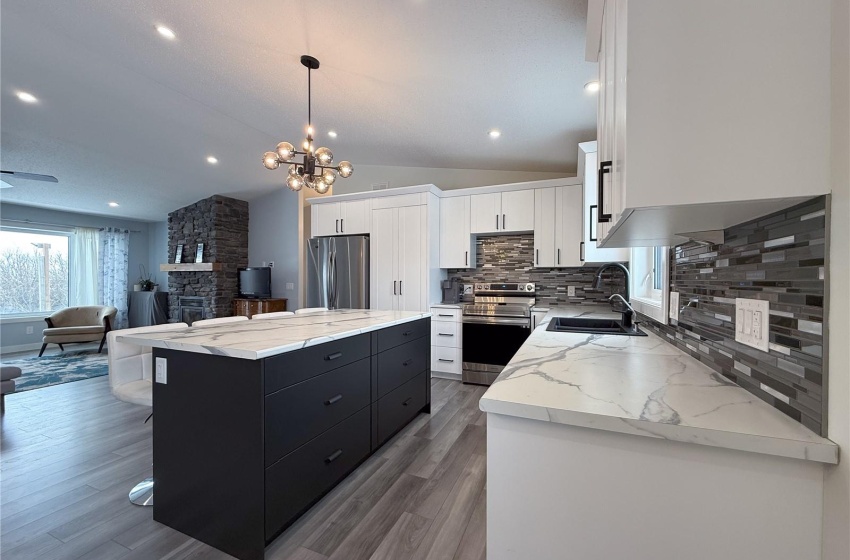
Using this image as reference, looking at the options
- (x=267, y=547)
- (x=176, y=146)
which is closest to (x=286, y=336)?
(x=267, y=547)

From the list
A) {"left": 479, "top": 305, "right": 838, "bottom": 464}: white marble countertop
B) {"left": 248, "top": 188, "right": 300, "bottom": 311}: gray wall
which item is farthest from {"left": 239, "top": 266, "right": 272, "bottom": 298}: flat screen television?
{"left": 479, "top": 305, "right": 838, "bottom": 464}: white marble countertop

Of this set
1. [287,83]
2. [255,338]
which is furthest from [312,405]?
[287,83]

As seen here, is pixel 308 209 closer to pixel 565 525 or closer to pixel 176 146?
pixel 176 146

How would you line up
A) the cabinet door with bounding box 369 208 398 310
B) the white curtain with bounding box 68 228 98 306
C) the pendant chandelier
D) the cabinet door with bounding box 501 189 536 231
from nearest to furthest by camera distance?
the pendant chandelier < the cabinet door with bounding box 501 189 536 231 < the cabinet door with bounding box 369 208 398 310 < the white curtain with bounding box 68 228 98 306

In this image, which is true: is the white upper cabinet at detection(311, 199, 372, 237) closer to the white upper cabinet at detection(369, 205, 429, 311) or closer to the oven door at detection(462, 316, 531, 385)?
the white upper cabinet at detection(369, 205, 429, 311)

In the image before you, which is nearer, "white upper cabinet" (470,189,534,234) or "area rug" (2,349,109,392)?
"white upper cabinet" (470,189,534,234)

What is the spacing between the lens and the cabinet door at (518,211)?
12.6 feet

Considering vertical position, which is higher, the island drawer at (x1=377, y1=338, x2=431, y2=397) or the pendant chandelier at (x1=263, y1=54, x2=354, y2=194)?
the pendant chandelier at (x1=263, y1=54, x2=354, y2=194)

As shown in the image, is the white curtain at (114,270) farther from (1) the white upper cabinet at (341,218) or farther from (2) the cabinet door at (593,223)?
(2) the cabinet door at (593,223)

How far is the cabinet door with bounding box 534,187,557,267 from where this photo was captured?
12.3 feet

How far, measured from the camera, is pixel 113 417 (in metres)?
2.91

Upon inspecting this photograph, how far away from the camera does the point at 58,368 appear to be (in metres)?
4.53

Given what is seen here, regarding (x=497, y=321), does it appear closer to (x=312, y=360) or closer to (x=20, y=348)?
(x=312, y=360)

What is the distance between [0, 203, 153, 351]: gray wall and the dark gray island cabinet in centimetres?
694
